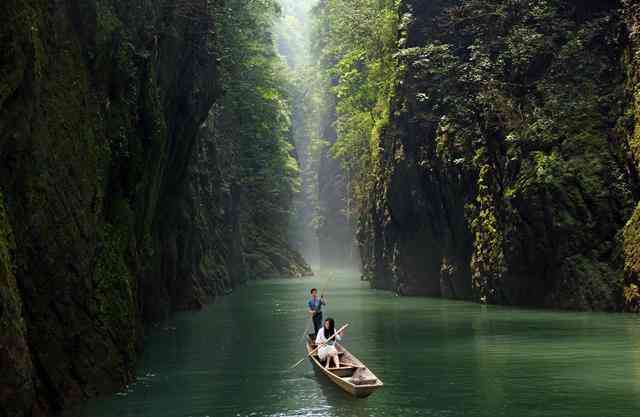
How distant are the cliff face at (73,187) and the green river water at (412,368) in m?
1.30

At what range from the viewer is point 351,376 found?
18.9 metres

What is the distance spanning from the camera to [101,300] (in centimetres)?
1825

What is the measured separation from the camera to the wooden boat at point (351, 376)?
1691 cm

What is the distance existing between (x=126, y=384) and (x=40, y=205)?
5036 mm

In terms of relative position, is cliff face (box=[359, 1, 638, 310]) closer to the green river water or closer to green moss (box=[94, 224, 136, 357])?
the green river water

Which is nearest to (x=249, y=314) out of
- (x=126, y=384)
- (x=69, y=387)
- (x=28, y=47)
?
(x=126, y=384)

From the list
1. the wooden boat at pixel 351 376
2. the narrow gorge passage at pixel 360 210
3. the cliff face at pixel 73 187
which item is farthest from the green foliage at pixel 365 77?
the wooden boat at pixel 351 376

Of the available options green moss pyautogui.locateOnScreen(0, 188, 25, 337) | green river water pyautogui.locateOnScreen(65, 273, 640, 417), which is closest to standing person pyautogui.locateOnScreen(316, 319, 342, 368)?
A: green river water pyautogui.locateOnScreen(65, 273, 640, 417)

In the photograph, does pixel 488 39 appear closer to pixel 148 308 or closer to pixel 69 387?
pixel 148 308

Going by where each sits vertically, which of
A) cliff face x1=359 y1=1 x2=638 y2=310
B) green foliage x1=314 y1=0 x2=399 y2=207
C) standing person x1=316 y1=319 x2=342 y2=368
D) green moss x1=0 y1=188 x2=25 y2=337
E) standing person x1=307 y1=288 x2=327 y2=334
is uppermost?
green foliage x1=314 y1=0 x2=399 y2=207

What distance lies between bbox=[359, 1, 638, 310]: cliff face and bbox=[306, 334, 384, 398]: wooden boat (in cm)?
1615

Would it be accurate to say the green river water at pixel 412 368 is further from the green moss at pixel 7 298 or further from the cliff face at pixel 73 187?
the green moss at pixel 7 298

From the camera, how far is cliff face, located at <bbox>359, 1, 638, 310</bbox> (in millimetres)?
35344

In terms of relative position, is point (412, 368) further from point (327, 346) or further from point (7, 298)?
point (7, 298)
